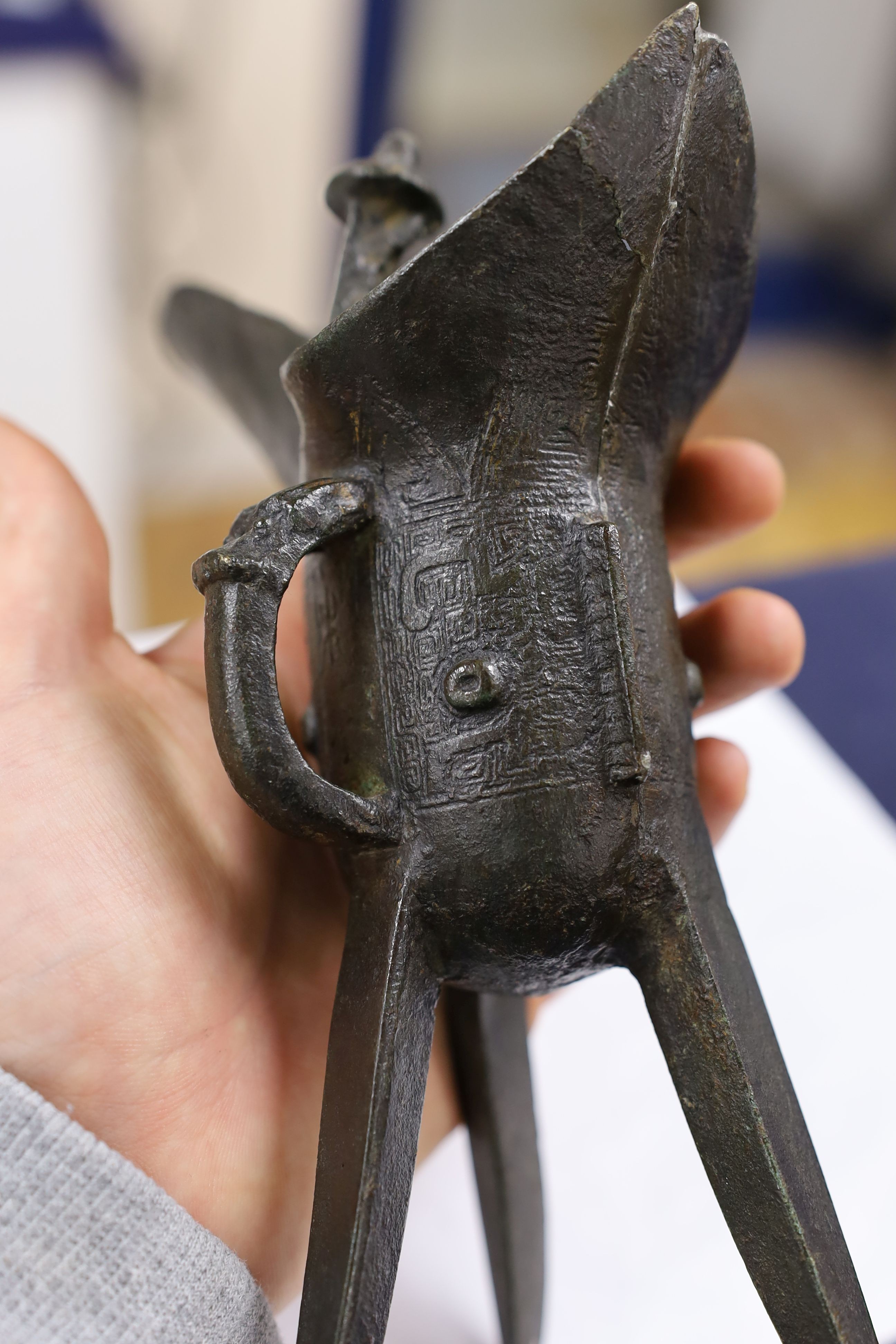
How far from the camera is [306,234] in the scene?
2.09 m

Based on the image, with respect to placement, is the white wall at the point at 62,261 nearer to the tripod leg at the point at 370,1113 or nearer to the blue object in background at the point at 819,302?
the tripod leg at the point at 370,1113

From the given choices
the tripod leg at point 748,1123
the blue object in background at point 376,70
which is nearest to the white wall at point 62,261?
the blue object in background at point 376,70

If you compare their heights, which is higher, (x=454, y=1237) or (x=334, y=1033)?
(x=334, y=1033)

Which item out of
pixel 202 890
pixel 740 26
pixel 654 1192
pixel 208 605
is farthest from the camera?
pixel 740 26

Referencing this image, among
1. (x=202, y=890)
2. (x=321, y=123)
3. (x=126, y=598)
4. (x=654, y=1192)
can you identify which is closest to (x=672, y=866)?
(x=202, y=890)

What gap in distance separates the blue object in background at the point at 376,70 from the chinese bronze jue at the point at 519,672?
1.47 m

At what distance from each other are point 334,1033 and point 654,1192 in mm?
382

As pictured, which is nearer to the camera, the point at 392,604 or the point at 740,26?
the point at 392,604

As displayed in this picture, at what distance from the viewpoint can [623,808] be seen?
0.56m

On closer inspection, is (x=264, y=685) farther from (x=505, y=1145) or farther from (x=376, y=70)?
(x=376, y=70)

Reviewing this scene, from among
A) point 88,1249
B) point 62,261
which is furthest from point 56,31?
point 88,1249

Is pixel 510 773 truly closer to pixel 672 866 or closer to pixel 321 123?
pixel 672 866

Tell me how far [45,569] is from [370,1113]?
0.40 metres

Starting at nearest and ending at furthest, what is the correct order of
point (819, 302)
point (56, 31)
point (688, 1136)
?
point (688, 1136), point (56, 31), point (819, 302)
